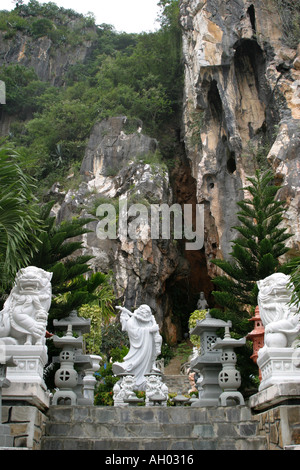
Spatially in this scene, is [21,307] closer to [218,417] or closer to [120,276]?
[218,417]

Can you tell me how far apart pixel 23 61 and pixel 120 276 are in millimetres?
18451

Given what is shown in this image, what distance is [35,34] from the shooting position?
2880 cm

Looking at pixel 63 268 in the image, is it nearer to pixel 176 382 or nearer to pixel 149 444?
pixel 149 444

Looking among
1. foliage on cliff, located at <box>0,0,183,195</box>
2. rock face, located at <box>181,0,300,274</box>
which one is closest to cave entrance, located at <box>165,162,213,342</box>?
foliage on cliff, located at <box>0,0,183,195</box>

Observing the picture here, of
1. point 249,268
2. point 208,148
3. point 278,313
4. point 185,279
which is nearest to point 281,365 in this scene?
point 278,313

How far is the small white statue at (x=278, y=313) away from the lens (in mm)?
4436

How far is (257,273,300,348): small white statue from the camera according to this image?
4.44 metres

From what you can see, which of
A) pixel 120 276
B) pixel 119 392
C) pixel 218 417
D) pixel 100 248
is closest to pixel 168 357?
pixel 120 276

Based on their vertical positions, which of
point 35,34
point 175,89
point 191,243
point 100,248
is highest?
point 35,34

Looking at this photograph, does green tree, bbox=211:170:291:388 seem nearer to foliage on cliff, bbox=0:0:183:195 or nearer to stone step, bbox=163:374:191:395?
stone step, bbox=163:374:191:395

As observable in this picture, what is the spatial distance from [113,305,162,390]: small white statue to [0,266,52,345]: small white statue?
10.1 feet

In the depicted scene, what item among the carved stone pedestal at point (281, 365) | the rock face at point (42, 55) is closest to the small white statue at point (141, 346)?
the carved stone pedestal at point (281, 365)

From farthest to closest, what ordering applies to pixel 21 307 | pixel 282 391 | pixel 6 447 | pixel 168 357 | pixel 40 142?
1. pixel 40 142
2. pixel 168 357
3. pixel 21 307
4. pixel 282 391
5. pixel 6 447

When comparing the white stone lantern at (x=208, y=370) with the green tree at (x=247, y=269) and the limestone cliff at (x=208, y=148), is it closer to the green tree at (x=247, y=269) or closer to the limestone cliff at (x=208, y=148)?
the green tree at (x=247, y=269)
